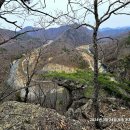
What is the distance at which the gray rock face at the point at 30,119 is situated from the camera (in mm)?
7535

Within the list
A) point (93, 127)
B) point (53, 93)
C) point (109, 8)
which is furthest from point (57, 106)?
point (109, 8)

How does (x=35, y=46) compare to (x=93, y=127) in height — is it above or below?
above

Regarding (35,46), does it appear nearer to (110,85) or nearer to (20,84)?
(20,84)

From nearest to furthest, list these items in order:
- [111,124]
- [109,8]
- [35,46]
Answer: [109,8] → [111,124] → [35,46]

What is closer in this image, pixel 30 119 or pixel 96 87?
pixel 30 119

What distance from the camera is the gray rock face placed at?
7.54 metres

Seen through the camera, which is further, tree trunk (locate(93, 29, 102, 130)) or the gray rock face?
tree trunk (locate(93, 29, 102, 130))

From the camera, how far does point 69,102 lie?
59.3ft

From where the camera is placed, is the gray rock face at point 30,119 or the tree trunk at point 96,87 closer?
the gray rock face at point 30,119

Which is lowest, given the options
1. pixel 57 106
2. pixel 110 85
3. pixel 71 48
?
pixel 57 106

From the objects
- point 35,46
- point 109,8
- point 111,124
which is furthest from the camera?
point 35,46

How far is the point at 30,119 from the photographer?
7797 mm

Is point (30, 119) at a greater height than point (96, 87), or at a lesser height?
lesser

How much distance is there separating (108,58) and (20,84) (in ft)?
22.1
